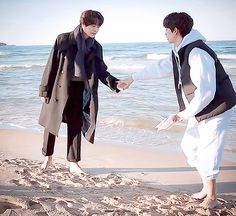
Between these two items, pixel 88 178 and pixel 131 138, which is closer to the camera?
pixel 88 178

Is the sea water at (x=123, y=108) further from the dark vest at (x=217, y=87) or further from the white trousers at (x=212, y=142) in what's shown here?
the dark vest at (x=217, y=87)

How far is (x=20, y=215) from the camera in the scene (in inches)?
60.8

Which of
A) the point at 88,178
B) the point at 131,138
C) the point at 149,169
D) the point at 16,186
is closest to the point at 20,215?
the point at 16,186

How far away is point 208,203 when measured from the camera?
5.55ft

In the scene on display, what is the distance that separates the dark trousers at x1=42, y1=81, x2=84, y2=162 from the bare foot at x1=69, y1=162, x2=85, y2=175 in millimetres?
28

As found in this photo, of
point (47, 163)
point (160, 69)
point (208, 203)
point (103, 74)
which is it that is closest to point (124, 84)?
point (103, 74)

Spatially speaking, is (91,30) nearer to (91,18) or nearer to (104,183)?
(91,18)

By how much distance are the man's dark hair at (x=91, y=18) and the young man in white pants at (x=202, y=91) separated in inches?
17.2

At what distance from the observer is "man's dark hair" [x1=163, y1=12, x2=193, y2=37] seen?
159 cm

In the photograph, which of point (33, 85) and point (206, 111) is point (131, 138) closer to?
point (206, 111)

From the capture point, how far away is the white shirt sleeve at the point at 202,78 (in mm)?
1485

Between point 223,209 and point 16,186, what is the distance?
1149 mm

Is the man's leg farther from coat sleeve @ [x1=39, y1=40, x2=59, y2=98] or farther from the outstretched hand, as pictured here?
the outstretched hand

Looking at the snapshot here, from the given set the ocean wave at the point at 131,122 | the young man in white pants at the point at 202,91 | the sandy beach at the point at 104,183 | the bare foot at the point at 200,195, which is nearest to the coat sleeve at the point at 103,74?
the young man in white pants at the point at 202,91
